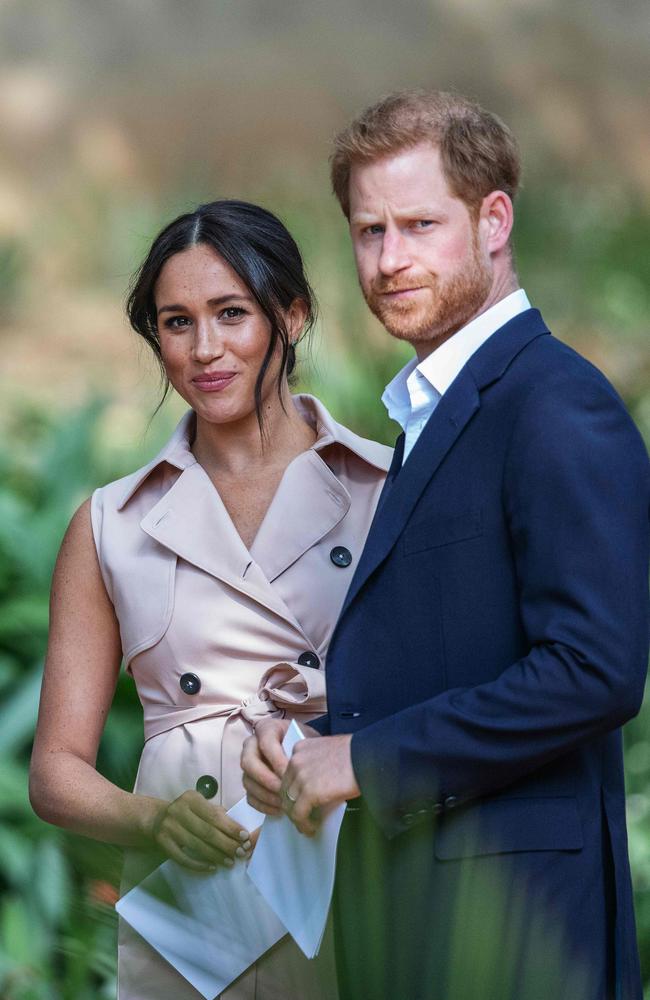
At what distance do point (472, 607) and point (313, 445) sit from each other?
719 millimetres

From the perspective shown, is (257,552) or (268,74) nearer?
(257,552)

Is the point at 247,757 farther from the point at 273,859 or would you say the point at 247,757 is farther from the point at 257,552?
the point at 257,552

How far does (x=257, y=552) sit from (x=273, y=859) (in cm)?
62

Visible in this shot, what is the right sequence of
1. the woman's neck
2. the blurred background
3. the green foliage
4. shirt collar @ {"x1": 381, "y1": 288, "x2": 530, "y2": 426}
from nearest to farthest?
1. shirt collar @ {"x1": 381, "y1": 288, "x2": 530, "y2": 426}
2. the woman's neck
3. the green foliage
4. the blurred background

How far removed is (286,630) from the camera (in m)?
1.96

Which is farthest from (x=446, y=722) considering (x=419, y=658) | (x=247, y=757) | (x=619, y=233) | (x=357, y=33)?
(x=357, y=33)

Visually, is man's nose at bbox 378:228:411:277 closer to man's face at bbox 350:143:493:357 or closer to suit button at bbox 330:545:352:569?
man's face at bbox 350:143:493:357

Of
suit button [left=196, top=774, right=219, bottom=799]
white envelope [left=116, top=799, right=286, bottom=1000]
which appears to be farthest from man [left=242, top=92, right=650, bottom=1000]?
suit button [left=196, top=774, right=219, bottom=799]

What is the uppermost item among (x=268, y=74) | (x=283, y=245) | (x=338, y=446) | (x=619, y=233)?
(x=268, y=74)

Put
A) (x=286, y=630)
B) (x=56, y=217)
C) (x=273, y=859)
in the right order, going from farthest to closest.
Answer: (x=56, y=217) → (x=286, y=630) → (x=273, y=859)

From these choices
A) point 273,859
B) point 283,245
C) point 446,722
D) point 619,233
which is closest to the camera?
point 619,233

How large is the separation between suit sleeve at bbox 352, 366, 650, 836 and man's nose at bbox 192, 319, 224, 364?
68 centimetres

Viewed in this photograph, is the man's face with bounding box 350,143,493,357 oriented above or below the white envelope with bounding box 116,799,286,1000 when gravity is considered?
above

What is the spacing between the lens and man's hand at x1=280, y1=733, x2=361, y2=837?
1364 millimetres
